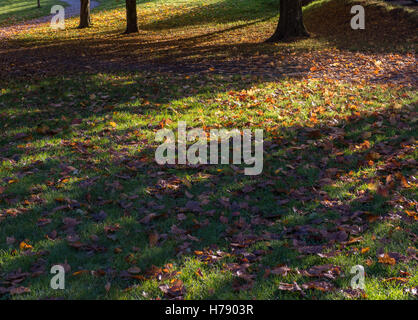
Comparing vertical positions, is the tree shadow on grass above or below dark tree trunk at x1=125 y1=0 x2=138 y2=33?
below

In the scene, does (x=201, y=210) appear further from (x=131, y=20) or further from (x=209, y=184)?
(x=131, y=20)

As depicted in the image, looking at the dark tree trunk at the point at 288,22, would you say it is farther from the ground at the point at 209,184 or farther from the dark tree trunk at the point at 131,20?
the dark tree trunk at the point at 131,20

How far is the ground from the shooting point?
13.3 ft

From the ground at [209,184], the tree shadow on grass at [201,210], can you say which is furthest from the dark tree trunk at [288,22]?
the tree shadow on grass at [201,210]

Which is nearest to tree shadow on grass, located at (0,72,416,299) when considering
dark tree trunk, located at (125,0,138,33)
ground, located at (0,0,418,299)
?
ground, located at (0,0,418,299)

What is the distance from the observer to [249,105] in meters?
9.16

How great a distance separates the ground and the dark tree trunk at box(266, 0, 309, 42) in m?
4.28

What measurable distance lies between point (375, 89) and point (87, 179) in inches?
275

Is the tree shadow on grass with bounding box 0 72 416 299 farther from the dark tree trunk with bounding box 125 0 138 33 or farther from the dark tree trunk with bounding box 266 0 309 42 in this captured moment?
the dark tree trunk with bounding box 125 0 138 33

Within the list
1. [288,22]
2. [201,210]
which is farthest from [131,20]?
[201,210]

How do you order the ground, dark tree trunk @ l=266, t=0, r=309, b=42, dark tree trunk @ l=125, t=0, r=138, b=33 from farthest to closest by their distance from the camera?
dark tree trunk @ l=125, t=0, r=138, b=33 < dark tree trunk @ l=266, t=0, r=309, b=42 < the ground

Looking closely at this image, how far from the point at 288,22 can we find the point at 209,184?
13.1 meters

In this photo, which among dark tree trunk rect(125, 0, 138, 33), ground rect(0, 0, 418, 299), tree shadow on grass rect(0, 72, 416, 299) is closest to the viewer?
ground rect(0, 0, 418, 299)
